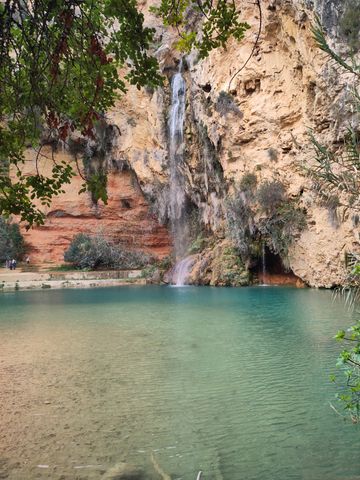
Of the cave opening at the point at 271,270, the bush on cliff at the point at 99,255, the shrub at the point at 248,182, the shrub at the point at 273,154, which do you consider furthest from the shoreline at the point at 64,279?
the shrub at the point at 273,154

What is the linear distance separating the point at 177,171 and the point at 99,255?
8.31m

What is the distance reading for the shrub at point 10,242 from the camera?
3256cm

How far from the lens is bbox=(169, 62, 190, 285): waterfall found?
28.7m

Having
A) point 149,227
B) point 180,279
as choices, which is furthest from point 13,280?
point 149,227

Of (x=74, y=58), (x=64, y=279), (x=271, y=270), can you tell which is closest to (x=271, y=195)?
(x=271, y=270)

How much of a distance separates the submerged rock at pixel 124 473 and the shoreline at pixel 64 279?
74.1ft

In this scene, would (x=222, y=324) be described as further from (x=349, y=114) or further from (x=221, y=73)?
(x=221, y=73)

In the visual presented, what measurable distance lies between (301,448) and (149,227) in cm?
3243

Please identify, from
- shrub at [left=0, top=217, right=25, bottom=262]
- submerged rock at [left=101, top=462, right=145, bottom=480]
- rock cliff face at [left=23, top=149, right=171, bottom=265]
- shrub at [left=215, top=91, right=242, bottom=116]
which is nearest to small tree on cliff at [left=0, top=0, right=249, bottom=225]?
submerged rock at [left=101, top=462, right=145, bottom=480]

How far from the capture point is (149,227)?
35875 mm

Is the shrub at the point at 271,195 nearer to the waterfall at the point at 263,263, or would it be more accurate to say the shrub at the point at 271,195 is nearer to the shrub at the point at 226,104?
the waterfall at the point at 263,263

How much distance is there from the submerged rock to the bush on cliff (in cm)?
2910

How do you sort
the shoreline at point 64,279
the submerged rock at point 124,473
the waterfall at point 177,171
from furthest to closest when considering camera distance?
the waterfall at point 177,171
the shoreline at point 64,279
the submerged rock at point 124,473

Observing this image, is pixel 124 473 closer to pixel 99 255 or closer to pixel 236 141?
pixel 236 141
